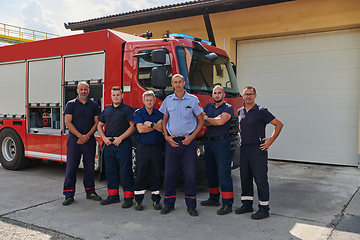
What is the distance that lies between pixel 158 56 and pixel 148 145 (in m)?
1.37

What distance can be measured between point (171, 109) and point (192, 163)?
784 millimetres

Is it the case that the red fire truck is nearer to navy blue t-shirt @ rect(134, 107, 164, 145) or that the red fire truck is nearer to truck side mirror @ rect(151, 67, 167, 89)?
truck side mirror @ rect(151, 67, 167, 89)

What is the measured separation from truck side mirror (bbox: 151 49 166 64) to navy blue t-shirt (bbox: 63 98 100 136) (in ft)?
4.00

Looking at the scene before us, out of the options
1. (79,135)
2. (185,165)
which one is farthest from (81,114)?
(185,165)

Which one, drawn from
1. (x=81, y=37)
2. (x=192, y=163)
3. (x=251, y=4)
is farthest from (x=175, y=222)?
(x=251, y=4)

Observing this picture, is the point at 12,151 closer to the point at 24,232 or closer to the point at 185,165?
the point at 24,232

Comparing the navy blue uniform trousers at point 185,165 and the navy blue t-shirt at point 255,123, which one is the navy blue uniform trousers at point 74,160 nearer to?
the navy blue uniform trousers at point 185,165

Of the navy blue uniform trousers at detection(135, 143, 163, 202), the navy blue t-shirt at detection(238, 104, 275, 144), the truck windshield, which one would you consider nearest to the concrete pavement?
the navy blue uniform trousers at detection(135, 143, 163, 202)

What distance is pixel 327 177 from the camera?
7.09m

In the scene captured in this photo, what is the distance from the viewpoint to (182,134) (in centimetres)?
448

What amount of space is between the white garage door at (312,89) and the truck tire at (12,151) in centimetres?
618

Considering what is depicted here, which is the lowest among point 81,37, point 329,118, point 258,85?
point 329,118

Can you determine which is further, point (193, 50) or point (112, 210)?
point (193, 50)

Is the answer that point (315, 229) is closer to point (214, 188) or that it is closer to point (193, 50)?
point (214, 188)
